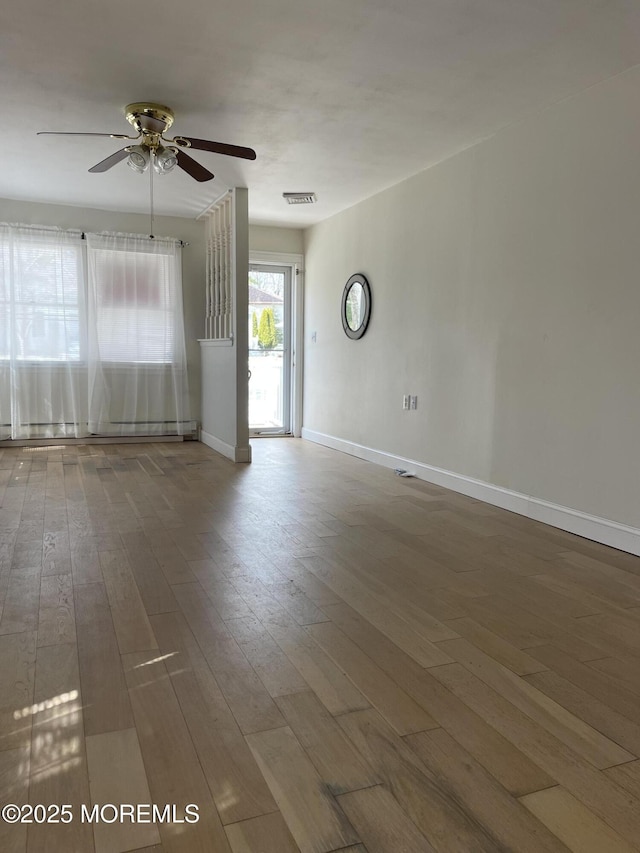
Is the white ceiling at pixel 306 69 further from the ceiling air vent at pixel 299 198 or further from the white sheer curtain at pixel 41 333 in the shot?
the white sheer curtain at pixel 41 333

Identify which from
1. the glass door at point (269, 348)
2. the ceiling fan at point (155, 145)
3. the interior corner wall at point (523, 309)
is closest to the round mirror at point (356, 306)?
the interior corner wall at point (523, 309)

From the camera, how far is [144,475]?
5.09 metres

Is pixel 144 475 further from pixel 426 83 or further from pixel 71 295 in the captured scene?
pixel 426 83

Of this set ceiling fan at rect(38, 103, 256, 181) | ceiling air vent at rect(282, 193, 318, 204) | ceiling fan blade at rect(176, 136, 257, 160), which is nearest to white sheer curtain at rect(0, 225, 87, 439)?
ceiling air vent at rect(282, 193, 318, 204)

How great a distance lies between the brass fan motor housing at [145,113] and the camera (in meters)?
3.67

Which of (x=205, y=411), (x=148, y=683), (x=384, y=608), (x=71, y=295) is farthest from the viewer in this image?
(x=205, y=411)

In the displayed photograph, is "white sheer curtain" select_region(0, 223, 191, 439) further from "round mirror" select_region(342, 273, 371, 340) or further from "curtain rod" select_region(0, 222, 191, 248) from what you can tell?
"round mirror" select_region(342, 273, 371, 340)

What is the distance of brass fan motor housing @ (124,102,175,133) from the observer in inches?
144

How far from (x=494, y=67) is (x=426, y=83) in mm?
367

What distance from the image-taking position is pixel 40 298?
6387 millimetres

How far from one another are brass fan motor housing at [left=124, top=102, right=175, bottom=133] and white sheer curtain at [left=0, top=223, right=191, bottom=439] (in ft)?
9.85

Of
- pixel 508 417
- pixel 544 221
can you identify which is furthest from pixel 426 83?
pixel 508 417

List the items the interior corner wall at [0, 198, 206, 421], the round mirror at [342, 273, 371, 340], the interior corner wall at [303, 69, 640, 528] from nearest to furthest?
1. the interior corner wall at [303, 69, 640, 528]
2. the round mirror at [342, 273, 371, 340]
3. the interior corner wall at [0, 198, 206, 421]

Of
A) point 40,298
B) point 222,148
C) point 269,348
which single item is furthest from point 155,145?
point 269,348
